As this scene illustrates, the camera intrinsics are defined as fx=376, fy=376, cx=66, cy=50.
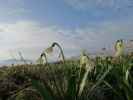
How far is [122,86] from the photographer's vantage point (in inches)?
289

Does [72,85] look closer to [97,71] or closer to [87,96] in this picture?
[87,96]

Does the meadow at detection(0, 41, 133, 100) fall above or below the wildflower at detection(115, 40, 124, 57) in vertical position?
below

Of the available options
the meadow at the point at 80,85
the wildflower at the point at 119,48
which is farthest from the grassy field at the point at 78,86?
the wildflower at the point at 119,48

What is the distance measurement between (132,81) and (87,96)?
103cm

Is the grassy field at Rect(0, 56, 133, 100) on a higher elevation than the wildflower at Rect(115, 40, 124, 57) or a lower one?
lower

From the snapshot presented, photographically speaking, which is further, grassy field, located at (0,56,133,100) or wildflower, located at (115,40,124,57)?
wildflower, located at (115,40,124,57)

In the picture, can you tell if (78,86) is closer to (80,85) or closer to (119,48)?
(80,85)

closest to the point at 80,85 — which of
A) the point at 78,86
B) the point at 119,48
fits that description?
the point at 78,86

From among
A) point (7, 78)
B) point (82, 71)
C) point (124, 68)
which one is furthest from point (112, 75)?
point (7, 78)

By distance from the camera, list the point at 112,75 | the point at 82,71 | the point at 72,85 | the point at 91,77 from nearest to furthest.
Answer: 1. the point at 72,85
2. the point at 82,71
3. the point at 112,75
4. the point at 91,77

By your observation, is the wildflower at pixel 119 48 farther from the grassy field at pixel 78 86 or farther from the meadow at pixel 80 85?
the grassy field at pixel 78 86

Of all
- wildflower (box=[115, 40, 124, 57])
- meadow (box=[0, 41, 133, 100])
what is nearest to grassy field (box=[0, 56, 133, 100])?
A: meadow (box=[0, 41, 133, 100])

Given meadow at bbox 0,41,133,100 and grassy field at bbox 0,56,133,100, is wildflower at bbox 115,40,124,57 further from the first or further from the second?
grassy field at bbox 0,56,133,100

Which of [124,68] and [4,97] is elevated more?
[124,68]
